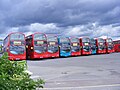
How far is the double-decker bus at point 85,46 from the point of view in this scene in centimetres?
4059

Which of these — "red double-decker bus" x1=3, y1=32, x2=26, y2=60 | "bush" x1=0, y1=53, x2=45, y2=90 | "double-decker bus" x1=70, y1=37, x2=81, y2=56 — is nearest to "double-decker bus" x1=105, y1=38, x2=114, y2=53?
"double-decker bus" x1=70, y1=37, x2=81, y2=56

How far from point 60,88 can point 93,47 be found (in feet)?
111

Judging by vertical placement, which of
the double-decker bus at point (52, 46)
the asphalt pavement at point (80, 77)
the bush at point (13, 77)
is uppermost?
the double-decker bus at point (52, 46)

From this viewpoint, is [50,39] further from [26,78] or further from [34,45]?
[26,78]

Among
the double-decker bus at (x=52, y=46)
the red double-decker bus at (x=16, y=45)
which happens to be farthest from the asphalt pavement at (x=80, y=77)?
the double-decker bus at (x=52, y=46)

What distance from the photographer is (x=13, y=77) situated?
3.33m

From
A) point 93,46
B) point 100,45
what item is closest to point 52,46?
point 93,46

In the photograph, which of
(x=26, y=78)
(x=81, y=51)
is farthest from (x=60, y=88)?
(x=81, y=51)

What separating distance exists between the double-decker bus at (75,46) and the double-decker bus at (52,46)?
413cm

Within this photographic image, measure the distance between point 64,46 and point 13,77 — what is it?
3304 cm

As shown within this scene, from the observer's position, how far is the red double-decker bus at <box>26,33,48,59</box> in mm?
31562

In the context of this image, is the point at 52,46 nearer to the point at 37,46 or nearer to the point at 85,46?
the point at 37,46

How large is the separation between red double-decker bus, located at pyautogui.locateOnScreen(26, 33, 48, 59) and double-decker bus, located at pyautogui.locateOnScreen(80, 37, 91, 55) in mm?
9392

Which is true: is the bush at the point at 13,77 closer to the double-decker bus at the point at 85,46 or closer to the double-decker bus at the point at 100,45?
the double-decker bus at the point at 85,46
